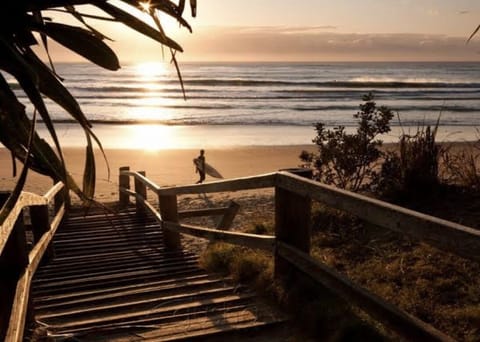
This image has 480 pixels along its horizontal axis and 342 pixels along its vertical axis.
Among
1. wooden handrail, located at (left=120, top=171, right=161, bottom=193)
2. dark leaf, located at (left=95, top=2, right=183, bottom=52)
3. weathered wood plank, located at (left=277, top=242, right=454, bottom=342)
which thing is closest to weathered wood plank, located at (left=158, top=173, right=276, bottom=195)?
weathered wood plank, located at (left=277, top=242, right=454, bottom=342)

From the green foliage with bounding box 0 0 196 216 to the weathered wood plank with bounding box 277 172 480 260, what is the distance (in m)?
1.29

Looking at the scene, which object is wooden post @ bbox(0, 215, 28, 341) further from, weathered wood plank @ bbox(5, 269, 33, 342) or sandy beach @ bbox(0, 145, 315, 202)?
sandy beach @ bbox(0, 145, 315, 202)

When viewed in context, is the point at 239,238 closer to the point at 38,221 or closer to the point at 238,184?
the point at 238,184

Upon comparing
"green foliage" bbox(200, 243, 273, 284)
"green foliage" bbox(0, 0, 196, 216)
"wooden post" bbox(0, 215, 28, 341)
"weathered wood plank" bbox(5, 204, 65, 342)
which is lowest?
"green foliage" bbox(200, 243, 273, 284)

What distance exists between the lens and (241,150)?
57.7 ft

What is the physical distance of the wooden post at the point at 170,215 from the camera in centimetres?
600

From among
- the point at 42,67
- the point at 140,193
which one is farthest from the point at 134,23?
the point at 140,193

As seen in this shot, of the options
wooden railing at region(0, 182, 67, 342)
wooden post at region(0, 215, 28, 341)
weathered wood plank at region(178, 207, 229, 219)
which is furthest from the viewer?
weathered wood plank at region(178, 207, 229, 219)

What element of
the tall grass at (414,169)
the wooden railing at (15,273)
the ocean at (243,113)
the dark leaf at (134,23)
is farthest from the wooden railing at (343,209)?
the ocean at (243,113)

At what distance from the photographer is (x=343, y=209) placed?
2.78 m

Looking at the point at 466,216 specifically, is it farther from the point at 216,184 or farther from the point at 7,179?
the point at 7,179

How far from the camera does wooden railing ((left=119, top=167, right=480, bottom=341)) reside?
80.6 inches

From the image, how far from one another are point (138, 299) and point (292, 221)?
134 centimetres

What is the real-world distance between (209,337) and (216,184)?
162 cm
